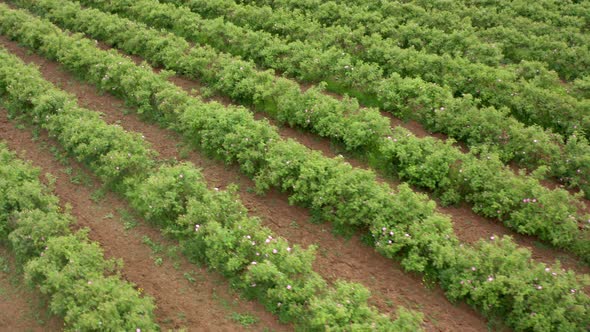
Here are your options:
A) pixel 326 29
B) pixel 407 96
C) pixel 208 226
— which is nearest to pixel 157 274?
pixel 208 226

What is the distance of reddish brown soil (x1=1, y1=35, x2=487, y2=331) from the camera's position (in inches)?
288

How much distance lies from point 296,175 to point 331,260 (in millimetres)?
1702

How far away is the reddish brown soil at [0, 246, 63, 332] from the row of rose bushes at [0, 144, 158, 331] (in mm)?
153

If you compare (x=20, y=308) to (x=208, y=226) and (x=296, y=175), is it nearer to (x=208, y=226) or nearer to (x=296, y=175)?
(x=208, y=226)

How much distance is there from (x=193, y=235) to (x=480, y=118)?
Answer: 5.96 meters

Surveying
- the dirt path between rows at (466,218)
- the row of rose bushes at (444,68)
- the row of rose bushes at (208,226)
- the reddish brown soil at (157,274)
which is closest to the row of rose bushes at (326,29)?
the row of rose bushes at (444,68)

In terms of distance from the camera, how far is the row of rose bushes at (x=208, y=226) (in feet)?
22.8

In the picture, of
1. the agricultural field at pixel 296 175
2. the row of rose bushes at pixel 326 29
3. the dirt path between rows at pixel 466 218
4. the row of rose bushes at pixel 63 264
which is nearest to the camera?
the row of rose bushes at pixel 63 264

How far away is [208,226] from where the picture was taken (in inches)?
309

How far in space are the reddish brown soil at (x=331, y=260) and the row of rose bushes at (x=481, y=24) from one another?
5.67 m

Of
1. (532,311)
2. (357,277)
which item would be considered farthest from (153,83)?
(532,311)

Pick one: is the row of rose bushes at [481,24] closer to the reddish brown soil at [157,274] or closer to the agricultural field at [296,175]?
the agricultural field at [296,175]

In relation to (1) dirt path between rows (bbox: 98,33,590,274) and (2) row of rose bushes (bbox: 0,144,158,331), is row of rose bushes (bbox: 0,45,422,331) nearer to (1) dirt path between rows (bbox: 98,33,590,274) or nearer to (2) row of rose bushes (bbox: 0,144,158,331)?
(2) row of rose bushes (bbox: 0,144,158,331)

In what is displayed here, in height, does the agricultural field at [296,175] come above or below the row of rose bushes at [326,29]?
below
